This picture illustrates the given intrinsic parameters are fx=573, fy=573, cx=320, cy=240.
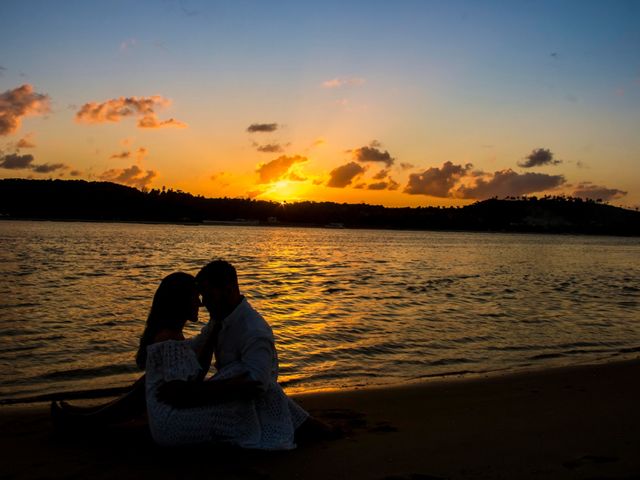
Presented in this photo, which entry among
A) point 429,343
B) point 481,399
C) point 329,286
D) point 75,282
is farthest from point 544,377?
point 75,282

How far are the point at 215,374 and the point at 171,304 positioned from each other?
2.64 ft

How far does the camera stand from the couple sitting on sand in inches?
200

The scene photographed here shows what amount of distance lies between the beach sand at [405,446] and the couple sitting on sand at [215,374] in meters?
0.25

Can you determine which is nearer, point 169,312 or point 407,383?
point 169,312

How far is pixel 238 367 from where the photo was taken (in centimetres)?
524

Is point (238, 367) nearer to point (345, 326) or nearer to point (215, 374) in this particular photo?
point (215, 374)

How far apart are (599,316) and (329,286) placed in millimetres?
11279

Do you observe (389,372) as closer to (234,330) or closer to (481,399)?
(481,399)

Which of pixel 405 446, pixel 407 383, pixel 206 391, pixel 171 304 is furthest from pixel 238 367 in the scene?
pixel 407 383

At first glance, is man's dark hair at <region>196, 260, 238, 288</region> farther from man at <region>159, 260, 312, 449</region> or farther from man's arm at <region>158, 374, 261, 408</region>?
man's arm at <region>158, 374, 261, 408</region>

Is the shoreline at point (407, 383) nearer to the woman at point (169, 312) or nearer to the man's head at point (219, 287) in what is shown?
the woman at point (169, 312)

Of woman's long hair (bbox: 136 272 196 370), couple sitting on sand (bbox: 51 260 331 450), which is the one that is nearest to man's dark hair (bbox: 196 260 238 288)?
couple sitting on sand (bbox: 51 260 331 450)

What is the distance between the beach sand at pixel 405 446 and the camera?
16.1ft

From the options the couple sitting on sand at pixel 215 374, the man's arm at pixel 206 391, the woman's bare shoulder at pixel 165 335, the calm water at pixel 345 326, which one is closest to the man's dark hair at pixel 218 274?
the couple sitting on sand at pixel 215 374
